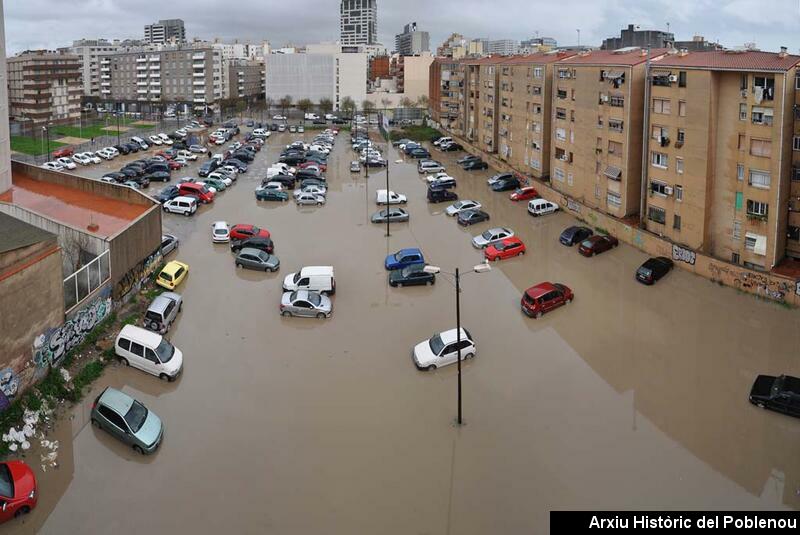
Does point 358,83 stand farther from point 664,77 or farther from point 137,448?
point 137,448

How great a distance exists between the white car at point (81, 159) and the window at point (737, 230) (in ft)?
149

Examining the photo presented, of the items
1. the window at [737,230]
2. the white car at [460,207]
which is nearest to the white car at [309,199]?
the white car at [460,207]

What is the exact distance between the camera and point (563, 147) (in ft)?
121

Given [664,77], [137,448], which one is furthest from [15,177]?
[664,77]

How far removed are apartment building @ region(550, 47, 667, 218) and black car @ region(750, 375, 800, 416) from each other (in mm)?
15849

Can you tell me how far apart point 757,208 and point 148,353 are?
20.9 metres

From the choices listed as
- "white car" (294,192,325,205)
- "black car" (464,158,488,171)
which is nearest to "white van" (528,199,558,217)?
"white car" (294,192,325,205)

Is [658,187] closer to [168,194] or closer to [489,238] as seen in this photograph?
[489,238]

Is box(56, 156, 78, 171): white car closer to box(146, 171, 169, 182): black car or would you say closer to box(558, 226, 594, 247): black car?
box(146, 171, 169, 182): black car

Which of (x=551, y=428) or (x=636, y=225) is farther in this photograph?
(x=636, y=225)

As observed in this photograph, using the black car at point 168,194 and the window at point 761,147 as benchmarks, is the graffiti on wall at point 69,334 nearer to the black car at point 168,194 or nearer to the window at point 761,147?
the black car at point 168,194

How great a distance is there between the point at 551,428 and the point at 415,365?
169 inches

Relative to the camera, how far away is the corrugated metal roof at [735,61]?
73.0 feet

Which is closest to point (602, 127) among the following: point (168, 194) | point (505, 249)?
point (505, 249)
